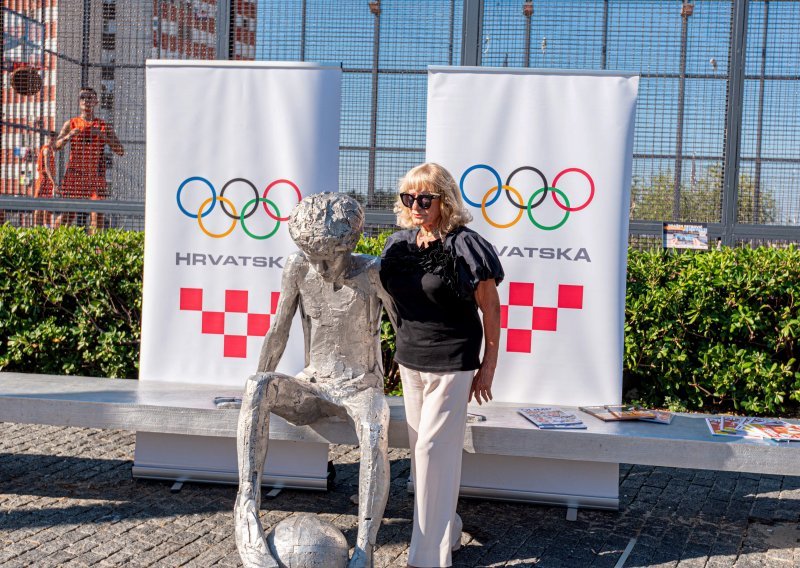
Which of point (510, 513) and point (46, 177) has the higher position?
point (46, 177)

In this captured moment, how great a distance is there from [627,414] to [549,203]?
102cm

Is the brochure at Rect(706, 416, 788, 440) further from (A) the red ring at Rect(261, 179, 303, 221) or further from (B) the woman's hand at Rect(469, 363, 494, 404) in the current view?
(A) the red ring at Rect(261, 179, 303, 221)

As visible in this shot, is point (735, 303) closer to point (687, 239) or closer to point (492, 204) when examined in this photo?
point (687, 239)

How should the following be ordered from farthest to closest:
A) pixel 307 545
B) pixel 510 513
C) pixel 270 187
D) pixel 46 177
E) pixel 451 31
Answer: pixel 46 177 → pixel 451 31 → pixel 270 187 → pixel 510 513 → pixel 307 545

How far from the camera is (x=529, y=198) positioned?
405 cm

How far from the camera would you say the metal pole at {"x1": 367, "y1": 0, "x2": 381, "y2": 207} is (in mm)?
6242

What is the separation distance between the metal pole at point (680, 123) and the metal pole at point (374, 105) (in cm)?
213

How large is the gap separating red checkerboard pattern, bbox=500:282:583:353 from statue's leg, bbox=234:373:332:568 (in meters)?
1.10

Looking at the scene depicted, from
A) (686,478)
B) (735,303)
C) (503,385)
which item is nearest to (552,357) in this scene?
(503,385)

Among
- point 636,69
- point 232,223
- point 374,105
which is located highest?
point 636,69

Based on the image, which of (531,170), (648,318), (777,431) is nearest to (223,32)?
(531,170)

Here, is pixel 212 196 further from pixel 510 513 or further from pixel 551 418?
pixel 510 513

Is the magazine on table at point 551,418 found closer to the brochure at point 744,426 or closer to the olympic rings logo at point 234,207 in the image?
the brochure at point 744,426

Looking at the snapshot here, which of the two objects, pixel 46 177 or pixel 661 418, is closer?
pixel 661 418
